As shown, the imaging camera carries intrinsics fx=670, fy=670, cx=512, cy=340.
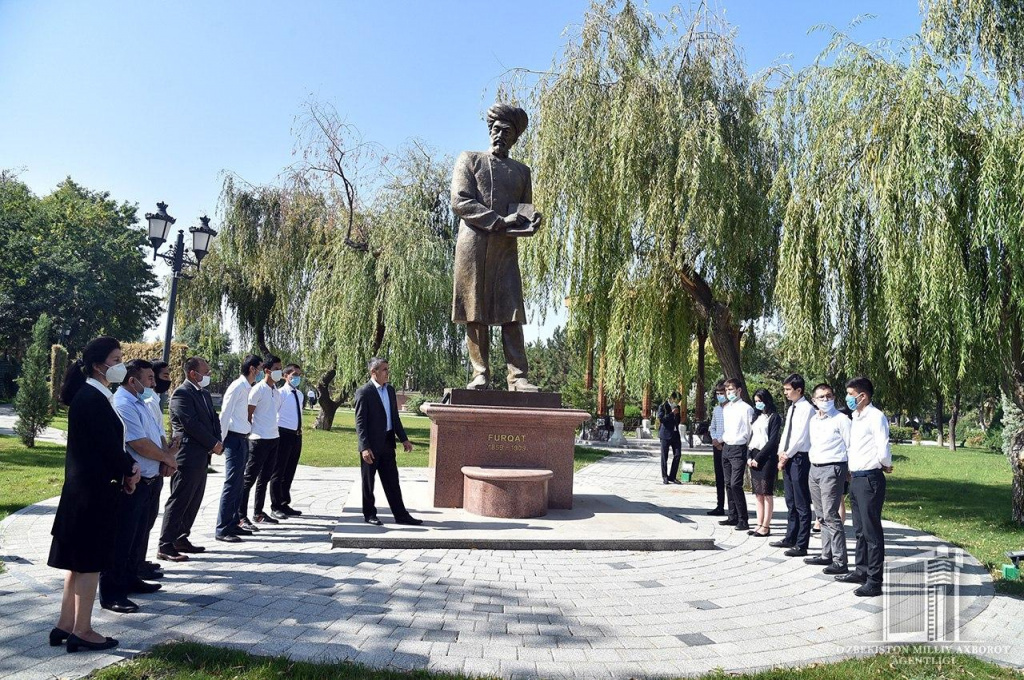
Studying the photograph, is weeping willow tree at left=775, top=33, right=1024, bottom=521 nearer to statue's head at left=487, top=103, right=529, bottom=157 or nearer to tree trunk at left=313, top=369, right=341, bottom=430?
statue's head at left=487, top=103, right=529, bottom=157

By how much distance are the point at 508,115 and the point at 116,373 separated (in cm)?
535

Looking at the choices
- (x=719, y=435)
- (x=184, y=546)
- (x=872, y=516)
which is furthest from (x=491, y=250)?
(x=872, y=516)

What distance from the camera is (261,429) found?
6.96 meters

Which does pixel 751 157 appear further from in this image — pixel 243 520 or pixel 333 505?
pixel 243 520

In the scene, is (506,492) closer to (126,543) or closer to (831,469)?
(831,469)

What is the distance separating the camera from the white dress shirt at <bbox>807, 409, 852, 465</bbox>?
5.96m

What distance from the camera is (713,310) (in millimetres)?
12461

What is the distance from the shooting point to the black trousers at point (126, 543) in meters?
4.19

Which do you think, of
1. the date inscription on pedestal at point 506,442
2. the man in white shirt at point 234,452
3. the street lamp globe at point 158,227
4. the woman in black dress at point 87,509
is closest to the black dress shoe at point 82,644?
the woman in black dress at point 87,509

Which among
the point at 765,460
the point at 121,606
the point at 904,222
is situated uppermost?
the point at 904,222

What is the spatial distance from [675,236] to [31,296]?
120ft

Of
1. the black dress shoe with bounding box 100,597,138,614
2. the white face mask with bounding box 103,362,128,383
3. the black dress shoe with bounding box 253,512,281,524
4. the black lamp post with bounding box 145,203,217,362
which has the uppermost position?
the black lamp post with bounding box 145,203,217,362

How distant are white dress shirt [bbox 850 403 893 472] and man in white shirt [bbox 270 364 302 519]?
226 inches

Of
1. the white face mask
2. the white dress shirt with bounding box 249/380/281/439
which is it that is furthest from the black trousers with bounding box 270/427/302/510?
the white face mask
